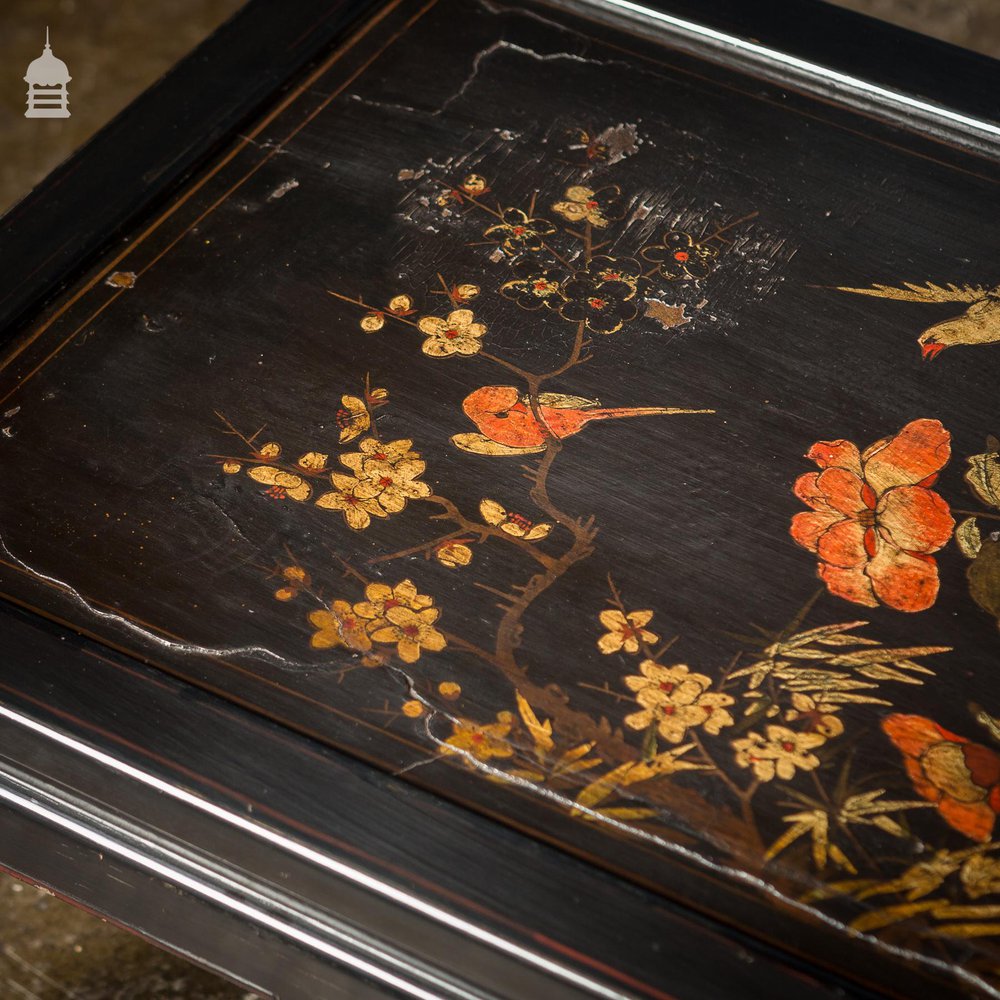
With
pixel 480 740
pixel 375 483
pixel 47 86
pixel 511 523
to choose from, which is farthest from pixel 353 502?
pixel 47 86

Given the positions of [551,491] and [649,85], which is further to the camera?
[649,85]

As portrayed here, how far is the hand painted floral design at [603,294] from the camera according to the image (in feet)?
3.92

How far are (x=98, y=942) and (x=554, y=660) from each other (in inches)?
34.6

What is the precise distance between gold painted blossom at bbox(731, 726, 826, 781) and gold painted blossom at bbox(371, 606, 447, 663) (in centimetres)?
23

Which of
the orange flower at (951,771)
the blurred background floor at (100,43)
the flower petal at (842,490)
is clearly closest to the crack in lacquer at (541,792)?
the orange flower at (951,771)

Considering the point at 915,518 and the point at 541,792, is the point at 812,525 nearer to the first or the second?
the point at 915,518

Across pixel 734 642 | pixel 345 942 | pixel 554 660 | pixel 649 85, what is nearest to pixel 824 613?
pixel 734 642

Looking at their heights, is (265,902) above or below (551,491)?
below

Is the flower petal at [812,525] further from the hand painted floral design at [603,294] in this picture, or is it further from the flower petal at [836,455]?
the hand painted floral design at [603,294]

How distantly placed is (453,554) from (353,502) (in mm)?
99

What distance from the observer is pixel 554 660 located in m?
0.96

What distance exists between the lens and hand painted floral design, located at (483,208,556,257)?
1258mm

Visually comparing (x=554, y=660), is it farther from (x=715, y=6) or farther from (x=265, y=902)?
(x=715, y=6)

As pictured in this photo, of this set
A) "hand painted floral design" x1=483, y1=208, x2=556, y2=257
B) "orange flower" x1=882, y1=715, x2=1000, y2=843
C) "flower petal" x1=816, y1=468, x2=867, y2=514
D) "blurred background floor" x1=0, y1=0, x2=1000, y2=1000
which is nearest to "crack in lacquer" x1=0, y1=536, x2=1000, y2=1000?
"orange flower" x1=882, y1=715, x2=1000, y2=843
